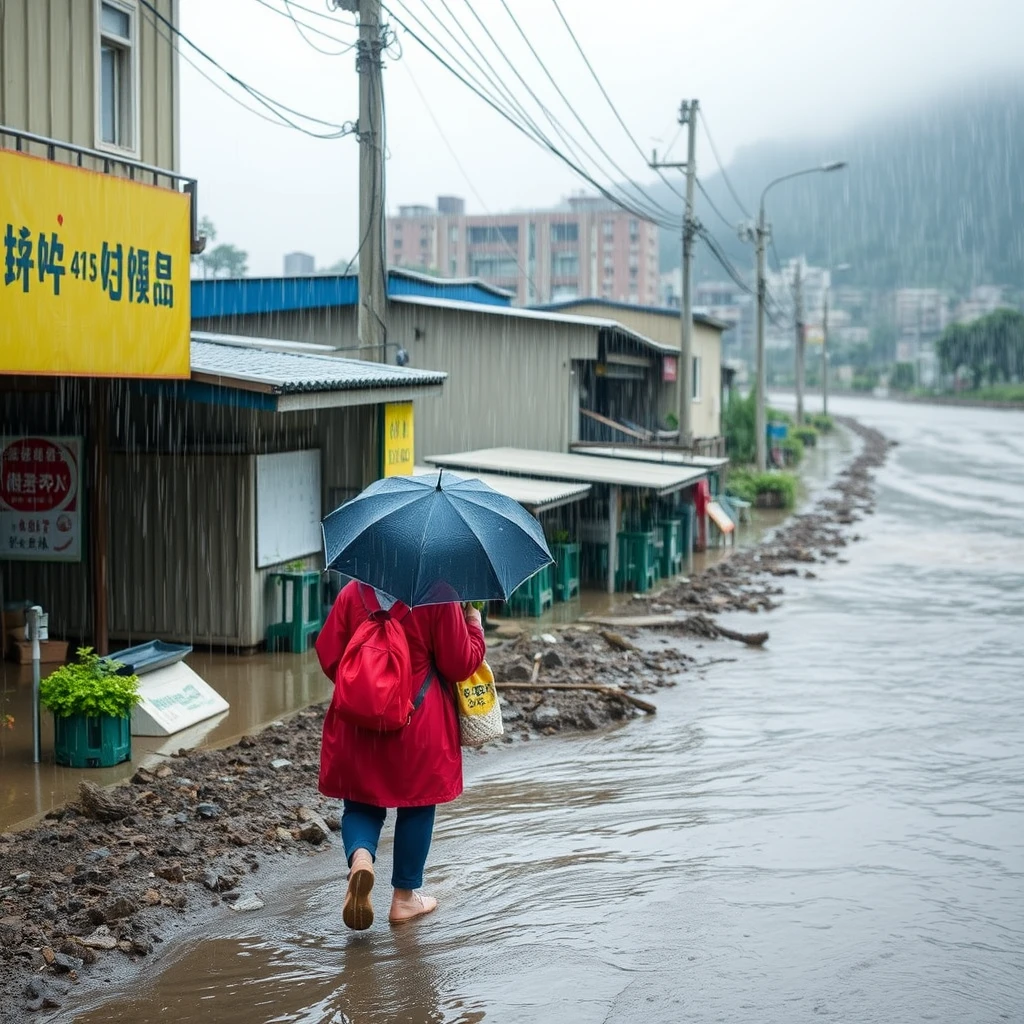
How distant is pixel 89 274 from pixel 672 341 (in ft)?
81.1

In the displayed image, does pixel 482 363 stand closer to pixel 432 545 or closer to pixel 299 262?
pixel 432 545

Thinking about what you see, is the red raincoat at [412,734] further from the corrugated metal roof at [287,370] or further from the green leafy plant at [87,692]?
the corrugated metal roof at [287,370]

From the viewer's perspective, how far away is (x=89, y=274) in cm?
965

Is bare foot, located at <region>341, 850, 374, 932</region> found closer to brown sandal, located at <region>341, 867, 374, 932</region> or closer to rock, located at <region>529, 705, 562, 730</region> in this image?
brown sandal, located at <region>341, 867, 374, 932</region>

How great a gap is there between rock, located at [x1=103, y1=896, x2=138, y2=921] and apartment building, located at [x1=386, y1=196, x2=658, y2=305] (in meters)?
110

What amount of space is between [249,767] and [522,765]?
80.2 inches

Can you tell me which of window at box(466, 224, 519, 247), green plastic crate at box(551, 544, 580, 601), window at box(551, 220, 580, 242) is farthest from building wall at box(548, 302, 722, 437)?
window at box(551, 220, 580, 242)

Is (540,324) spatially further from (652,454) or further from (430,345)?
(652,454)

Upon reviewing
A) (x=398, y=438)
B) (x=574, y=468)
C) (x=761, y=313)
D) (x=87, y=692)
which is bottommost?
(x=87, y=692)

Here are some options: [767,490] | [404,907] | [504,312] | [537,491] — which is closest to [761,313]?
[767,490]

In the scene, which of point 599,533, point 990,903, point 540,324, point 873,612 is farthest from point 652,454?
point 990,903

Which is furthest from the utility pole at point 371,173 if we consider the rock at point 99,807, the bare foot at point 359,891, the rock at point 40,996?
the rock at point 40,996

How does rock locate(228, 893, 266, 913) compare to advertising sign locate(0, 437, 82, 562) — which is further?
advertising sign locate(0, 437, 82, 562)

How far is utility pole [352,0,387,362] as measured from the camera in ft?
46.5
